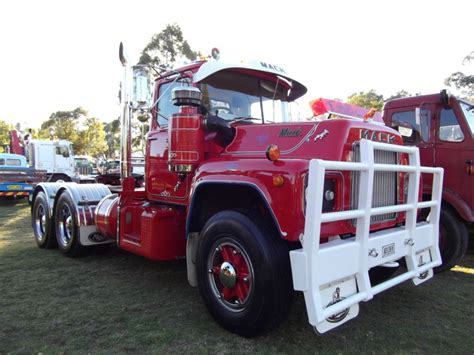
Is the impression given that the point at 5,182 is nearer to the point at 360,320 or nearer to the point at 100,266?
the point at 100,266

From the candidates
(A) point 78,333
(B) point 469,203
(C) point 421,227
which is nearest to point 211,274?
(A) point 78,333

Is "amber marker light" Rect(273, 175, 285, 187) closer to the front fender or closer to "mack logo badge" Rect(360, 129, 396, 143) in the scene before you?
the front fender

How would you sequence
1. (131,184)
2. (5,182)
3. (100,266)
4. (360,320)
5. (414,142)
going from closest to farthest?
1. (360,320)
2. (131,184)
3. (100,266)
4. (414,142)
5. (5,182)

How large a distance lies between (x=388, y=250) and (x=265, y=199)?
1.14 meters

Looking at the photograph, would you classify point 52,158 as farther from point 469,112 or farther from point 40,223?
point 469,112

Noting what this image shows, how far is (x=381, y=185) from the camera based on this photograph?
345 cm

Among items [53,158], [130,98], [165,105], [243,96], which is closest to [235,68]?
[243,96]

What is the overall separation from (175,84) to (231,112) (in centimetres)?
75

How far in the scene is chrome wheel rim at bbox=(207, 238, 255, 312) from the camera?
124 inches

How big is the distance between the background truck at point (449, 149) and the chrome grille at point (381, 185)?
2075 millimetres

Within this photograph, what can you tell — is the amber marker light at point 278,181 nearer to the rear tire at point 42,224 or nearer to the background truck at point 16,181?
the rear tire at point 42,224

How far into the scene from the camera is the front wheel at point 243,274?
2.92 metres

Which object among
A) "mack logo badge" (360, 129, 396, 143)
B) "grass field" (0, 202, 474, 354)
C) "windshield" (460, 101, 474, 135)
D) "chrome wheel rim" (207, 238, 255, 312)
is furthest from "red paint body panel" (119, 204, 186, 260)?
"windshield" (460, 101, 474, 135)

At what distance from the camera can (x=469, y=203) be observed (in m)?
5.47
